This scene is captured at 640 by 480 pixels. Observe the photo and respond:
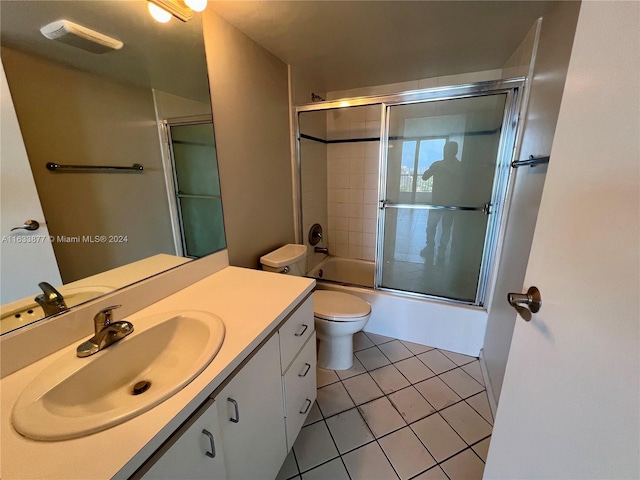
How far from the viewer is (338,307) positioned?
1.75 m

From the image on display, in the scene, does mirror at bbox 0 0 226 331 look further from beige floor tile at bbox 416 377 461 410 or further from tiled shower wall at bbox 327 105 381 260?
tiled shower wall at bbox 327 105 381 260

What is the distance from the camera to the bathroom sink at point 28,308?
27.8 inches

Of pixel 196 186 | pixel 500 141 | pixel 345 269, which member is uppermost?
pixel 500 141

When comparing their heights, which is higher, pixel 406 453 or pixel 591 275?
pixel 591 275

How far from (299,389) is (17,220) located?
1.18 m

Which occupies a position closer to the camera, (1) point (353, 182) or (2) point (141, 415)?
(2) point (141, 415)

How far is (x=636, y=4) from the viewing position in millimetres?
359

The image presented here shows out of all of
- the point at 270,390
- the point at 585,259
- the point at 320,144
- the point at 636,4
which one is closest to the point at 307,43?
the point at 320,144

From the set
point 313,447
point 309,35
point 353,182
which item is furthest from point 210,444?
point 353,182

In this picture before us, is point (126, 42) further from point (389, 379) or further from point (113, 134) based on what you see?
point (389, 379)

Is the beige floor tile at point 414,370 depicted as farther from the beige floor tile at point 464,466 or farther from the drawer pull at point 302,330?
the drawer pull at point 302,330

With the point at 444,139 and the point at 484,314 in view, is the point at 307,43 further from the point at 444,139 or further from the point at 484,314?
the point at 484,314

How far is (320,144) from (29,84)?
2.19m

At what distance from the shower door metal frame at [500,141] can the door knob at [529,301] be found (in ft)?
4.31
